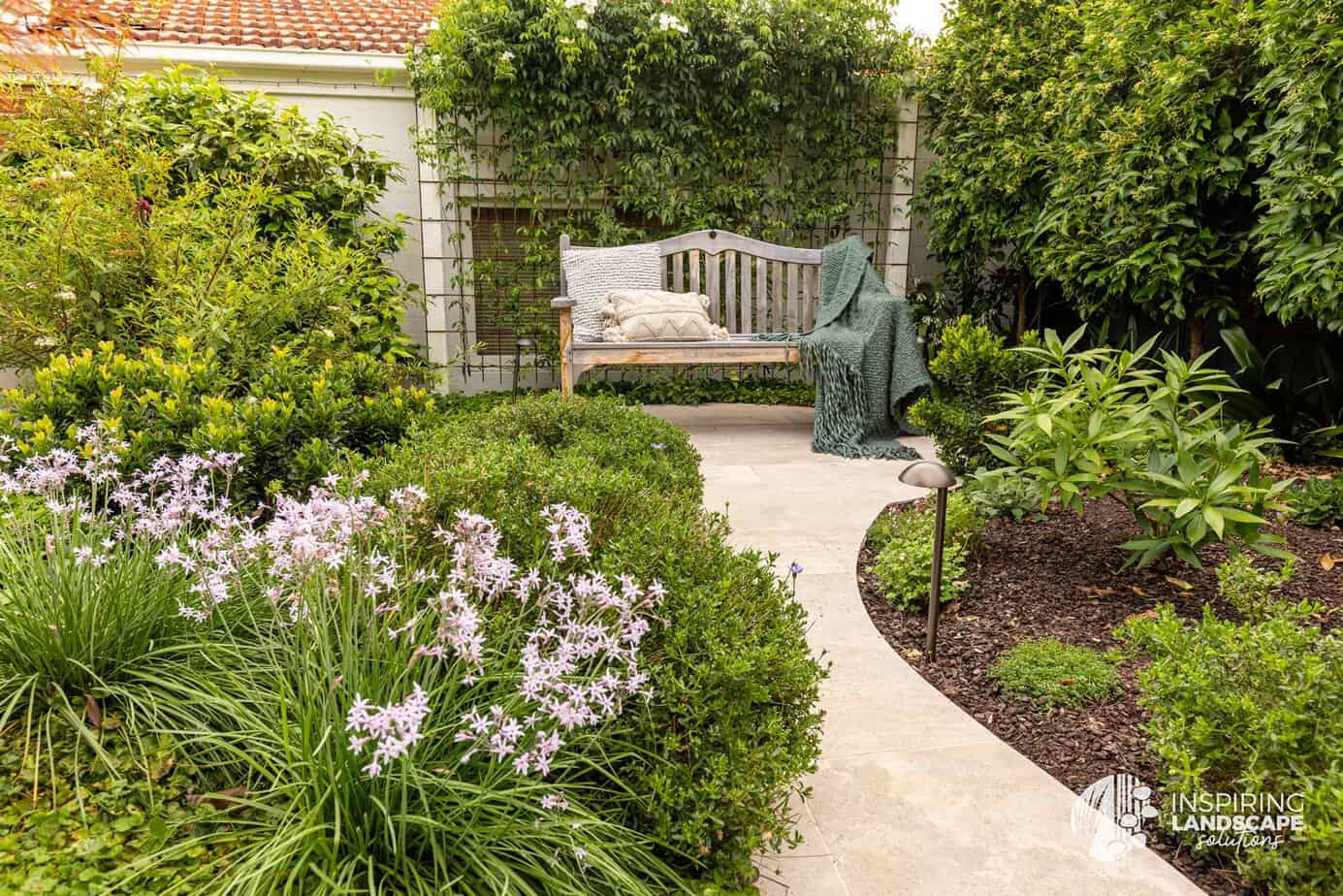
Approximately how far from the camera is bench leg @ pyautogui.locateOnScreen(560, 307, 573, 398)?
496 centimetres

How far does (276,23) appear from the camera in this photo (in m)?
6.32

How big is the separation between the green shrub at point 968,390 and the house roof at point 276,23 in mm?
4380

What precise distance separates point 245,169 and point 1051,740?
537 cm

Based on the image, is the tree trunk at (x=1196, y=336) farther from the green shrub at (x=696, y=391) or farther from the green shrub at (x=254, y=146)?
the green shrub at (x=254, y=146)

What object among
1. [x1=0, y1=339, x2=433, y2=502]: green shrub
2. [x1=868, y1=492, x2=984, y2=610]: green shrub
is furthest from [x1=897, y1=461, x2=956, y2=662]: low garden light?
[x1=0, y1=339, x2=433, y2=502]: green shrub

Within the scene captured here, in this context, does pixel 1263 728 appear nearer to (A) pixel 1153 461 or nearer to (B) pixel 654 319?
(A) pixel 1153 461

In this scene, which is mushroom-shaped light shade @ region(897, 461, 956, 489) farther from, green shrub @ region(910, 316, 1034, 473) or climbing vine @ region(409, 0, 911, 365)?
climbing vine @ region(409, 0, 911, 365)

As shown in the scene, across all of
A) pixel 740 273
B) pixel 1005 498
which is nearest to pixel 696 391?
pixel 740 273

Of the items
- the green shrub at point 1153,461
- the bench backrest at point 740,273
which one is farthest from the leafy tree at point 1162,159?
the bench backrest at point 740,273

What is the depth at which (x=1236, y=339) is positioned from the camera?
12.6 ft

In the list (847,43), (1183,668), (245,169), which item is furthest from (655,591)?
(847,43)

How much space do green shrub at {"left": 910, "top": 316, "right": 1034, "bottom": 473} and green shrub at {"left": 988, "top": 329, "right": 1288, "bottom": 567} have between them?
85 cm

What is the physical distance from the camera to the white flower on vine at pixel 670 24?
5.44 meters

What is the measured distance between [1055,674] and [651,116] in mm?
4939
